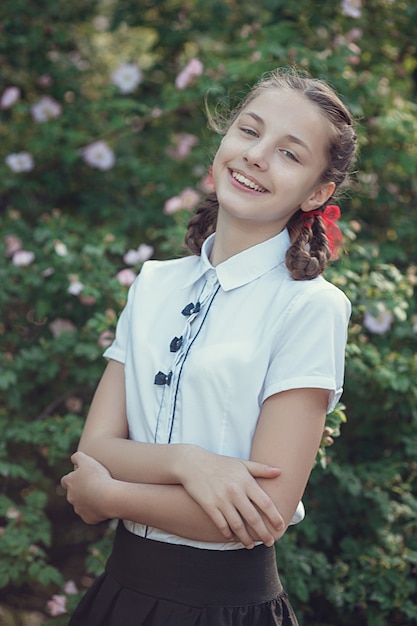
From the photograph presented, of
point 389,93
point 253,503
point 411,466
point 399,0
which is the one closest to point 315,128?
point 253,503

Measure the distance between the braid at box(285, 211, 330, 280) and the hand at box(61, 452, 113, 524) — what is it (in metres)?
0.54

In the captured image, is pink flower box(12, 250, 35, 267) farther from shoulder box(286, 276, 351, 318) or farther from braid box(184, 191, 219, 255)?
shoulder box(286, 276, 351, 318)

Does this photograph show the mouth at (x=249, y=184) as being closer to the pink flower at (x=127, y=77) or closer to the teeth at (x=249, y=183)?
the teeth at (x=249, y=183)

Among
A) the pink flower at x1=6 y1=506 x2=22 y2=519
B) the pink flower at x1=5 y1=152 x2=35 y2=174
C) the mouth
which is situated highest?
the mouth

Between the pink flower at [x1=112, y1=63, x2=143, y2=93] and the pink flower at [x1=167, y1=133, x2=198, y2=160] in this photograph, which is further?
the pink flower at [x1=112, y1=63, x2=143, y2=93]

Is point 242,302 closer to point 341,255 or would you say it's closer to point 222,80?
point 341,255

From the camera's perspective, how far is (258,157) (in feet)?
5.12

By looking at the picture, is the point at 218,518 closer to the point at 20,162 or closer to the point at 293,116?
the point at 293,116

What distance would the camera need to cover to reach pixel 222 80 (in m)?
2.94

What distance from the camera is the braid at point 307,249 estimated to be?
5.23 ft

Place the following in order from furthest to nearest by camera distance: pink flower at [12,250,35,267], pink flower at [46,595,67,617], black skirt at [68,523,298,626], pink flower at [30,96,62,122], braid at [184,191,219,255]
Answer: pink flower at [30,96,62,122] → pink flower at [12,250,35,267] → pink flower at [46,595,67,617] → braid at [184,191,219,255] → black skirt at [68,523,298,626]

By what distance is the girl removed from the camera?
1472mm

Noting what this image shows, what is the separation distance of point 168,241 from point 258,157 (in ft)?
4.14

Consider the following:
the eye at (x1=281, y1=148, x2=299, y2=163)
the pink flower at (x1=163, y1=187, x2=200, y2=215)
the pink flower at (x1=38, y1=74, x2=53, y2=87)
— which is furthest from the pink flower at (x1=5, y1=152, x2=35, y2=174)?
the eye at (x1=281, y1=148, x2=299, y2=163)
